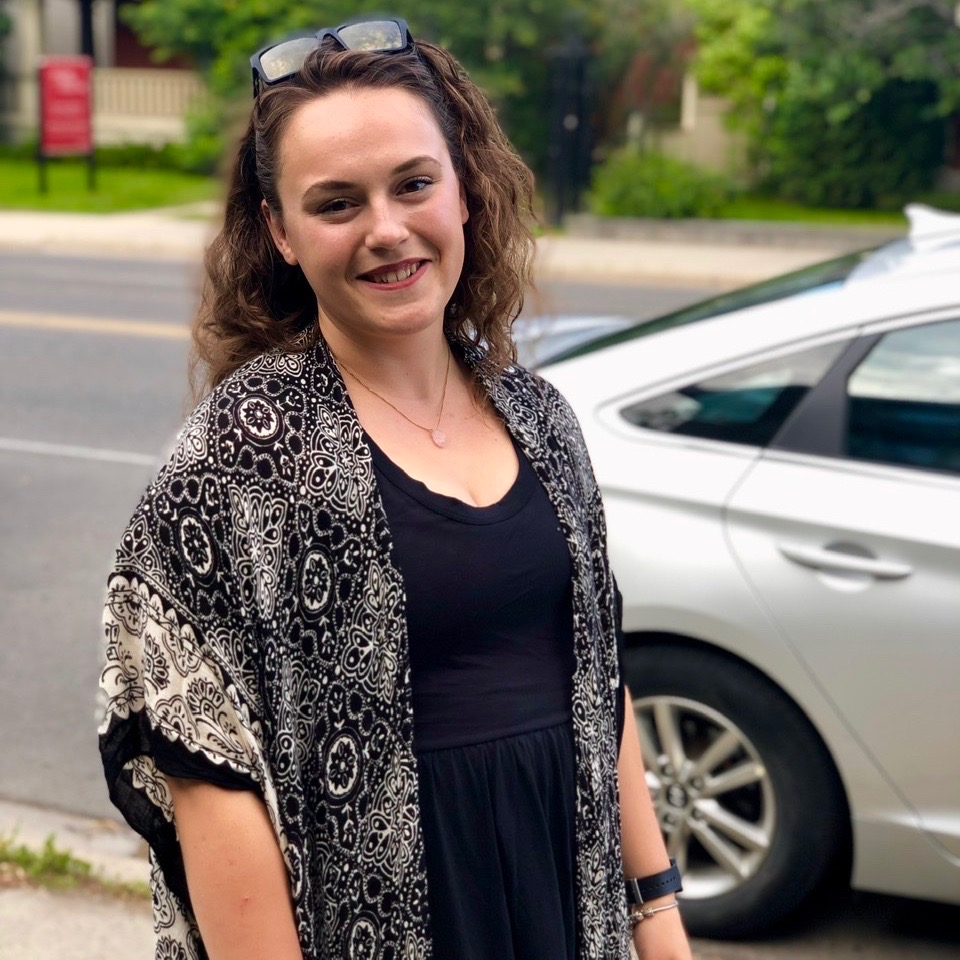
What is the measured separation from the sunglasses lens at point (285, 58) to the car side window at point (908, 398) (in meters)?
2.02

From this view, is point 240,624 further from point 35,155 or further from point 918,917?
point 35,155

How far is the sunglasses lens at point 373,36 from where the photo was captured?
70.1 inches

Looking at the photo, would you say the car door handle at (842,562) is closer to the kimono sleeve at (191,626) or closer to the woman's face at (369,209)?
the woman's face at (369,209)

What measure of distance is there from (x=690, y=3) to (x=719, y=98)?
1.83 meters

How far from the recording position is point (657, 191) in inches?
827

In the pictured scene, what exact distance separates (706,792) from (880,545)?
0.76 metres

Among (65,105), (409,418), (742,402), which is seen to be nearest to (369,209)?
(409,418)

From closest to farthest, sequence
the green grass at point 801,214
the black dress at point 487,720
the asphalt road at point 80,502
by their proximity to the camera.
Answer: the black dress at point 487,720 < the asphalt road at point 80,502 < the green grass at point 801,214

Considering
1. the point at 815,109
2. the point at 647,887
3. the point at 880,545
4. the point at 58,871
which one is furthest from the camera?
the point at 815,109

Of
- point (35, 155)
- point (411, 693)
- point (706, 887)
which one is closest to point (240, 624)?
point (411, 693)

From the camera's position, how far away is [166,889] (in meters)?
1.76

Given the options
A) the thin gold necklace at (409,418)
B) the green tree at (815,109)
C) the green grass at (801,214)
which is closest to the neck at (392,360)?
the thin gold necklace at (409,418)

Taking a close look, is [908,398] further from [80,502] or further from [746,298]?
[80,502]

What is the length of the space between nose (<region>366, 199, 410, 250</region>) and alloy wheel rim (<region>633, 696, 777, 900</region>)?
2.00 m
